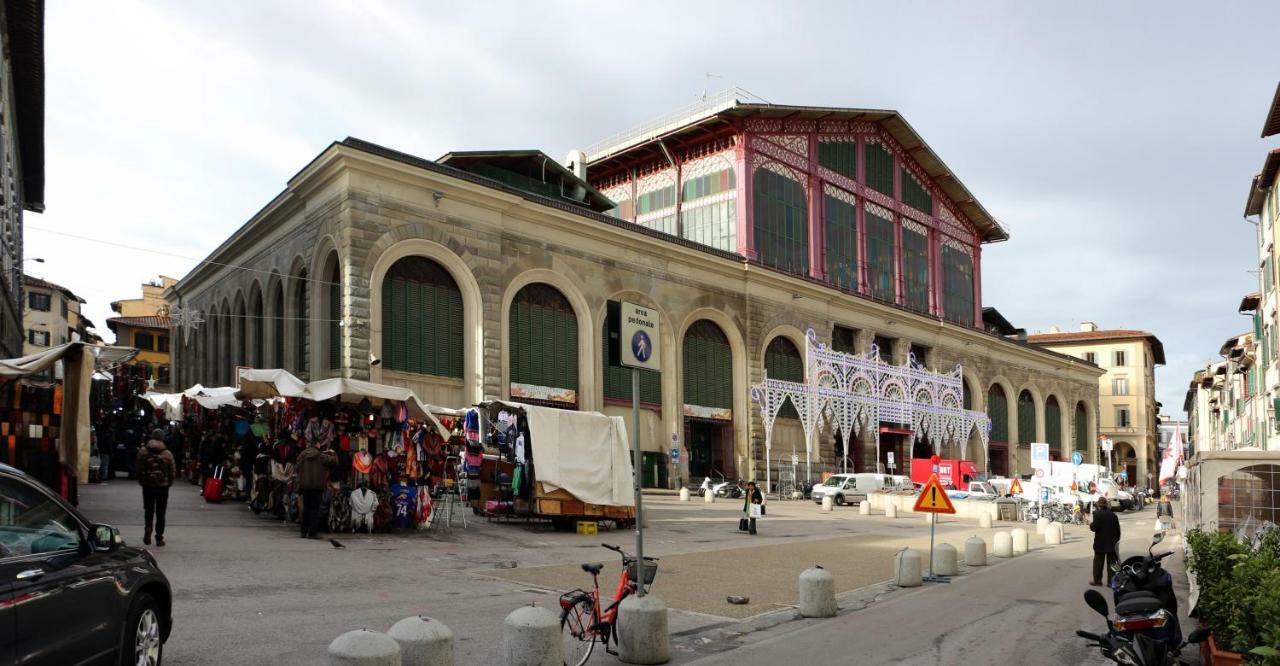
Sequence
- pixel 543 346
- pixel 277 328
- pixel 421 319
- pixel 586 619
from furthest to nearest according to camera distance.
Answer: pixel 277 328 → pixel 543 346 → pixel 421 319 → pixel 586 619

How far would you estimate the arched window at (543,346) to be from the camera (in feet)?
111

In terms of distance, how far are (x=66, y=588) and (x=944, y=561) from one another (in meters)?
13.9

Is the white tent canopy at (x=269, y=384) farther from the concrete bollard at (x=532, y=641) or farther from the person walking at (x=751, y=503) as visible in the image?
the person walking at (x=751, y=503)

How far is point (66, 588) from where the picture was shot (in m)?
5.80

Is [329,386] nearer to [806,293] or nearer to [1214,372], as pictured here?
[806,293]

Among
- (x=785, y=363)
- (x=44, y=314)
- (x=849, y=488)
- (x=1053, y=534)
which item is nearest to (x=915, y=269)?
(x=785, y=363)

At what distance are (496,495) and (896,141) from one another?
138 feet

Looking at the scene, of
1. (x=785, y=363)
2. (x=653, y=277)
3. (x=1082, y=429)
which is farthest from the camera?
(x=1082, y=429)

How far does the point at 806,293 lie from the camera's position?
156 feet

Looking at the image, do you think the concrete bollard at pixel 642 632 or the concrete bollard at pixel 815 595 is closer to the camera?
the concrete bollard at pixel 642 632

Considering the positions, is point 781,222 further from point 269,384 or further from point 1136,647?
point 1136,647

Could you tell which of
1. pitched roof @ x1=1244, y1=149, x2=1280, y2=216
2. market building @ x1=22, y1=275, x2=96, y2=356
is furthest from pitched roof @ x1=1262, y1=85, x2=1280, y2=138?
market building @ x1=22, y1=275, x2=96, y2=356

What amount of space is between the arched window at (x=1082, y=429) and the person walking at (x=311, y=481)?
74215 millimetres

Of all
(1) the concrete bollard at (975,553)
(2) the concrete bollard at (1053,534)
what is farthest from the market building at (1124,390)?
(1) the concrete bollard at (975,553)
